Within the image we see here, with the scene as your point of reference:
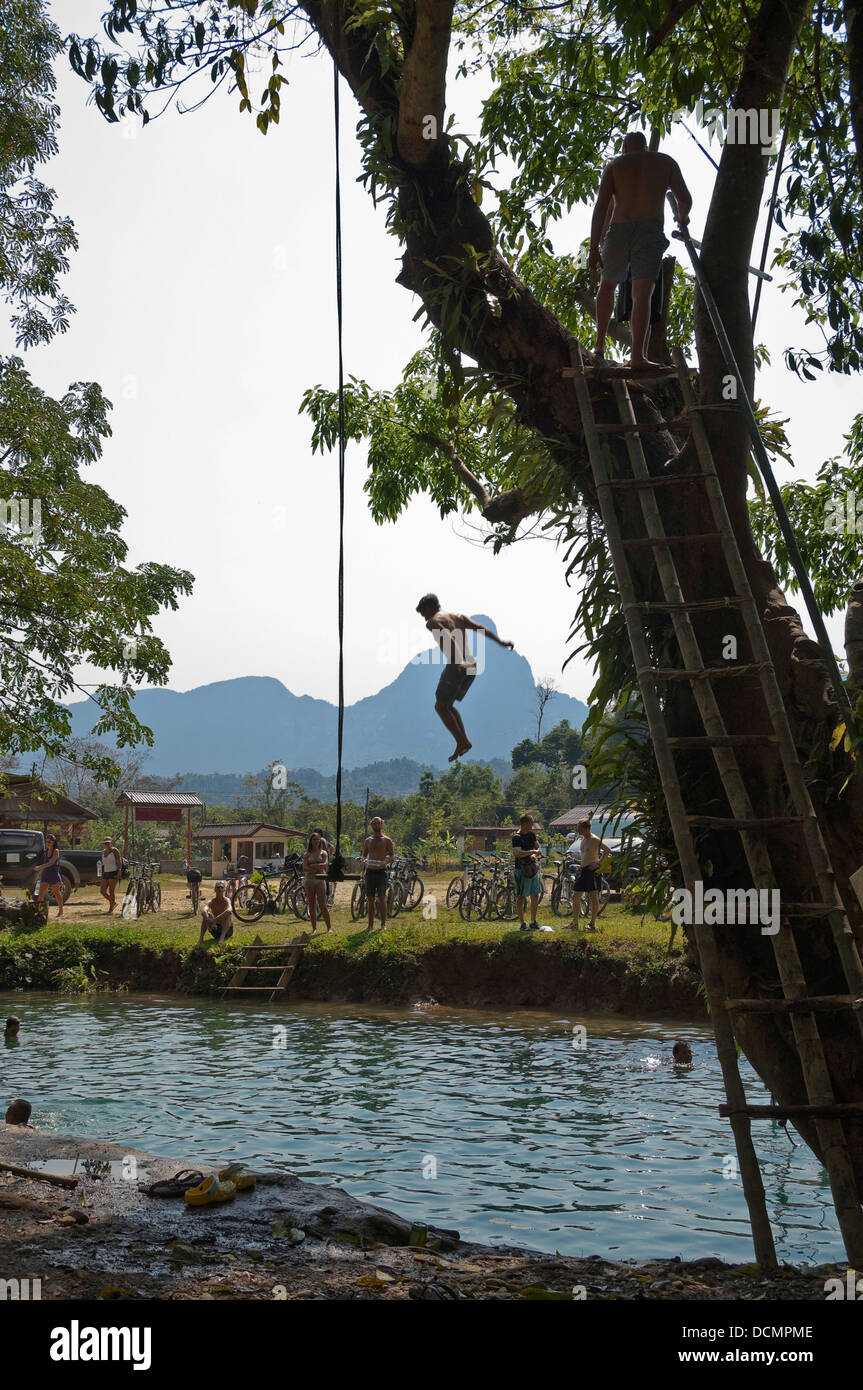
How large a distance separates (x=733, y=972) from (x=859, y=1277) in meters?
1.33

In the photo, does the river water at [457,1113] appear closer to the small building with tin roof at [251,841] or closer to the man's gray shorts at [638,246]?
the man's gray shorts at [638,246]

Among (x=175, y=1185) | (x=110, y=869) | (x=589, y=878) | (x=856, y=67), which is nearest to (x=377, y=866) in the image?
(x=589, y=878)

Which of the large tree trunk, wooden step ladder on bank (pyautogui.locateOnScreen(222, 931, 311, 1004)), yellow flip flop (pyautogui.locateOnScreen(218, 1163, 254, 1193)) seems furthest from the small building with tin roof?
the large tree trunk

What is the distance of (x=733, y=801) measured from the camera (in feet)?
Result: 16.2

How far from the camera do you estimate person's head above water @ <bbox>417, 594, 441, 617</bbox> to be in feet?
19.5

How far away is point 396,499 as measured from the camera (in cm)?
1113

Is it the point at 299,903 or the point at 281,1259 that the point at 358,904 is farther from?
the point at 281,1259

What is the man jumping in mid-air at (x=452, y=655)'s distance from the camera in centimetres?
574

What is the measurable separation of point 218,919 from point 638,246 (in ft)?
48.2

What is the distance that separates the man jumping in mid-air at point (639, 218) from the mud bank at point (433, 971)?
415 inches

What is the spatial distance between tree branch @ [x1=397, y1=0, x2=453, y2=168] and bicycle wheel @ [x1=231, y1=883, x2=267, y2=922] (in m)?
17.7

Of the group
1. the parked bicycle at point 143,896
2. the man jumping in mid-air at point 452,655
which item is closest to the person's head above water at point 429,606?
the man jumping in mid-air at point 452,655

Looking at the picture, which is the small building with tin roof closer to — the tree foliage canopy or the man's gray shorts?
the tree foliage canopy

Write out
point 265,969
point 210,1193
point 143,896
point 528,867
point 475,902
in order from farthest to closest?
point 143,896 < point 475,902 < point 528,867 < point 265,969 < point 210,1193
